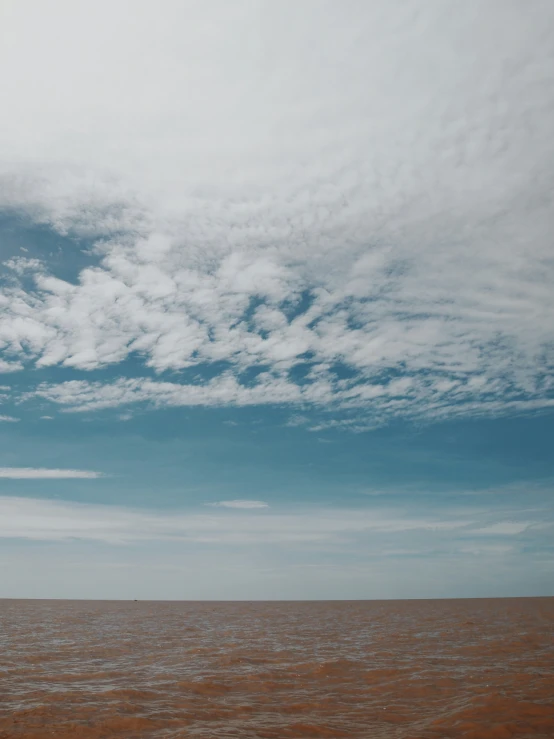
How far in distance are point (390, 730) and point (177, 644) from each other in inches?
673

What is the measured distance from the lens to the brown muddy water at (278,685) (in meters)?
12.3

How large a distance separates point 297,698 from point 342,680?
9.61 ft

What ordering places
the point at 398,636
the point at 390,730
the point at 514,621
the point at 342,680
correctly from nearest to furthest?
the point at 390,730 → the point at 342,680 → the point at 398,636 → the point at 514,621

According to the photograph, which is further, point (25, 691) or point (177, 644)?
point (177, 644)

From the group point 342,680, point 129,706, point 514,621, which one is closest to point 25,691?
point 129,706

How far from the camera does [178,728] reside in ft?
40.0

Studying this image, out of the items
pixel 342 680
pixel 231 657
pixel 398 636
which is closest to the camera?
pixel 342 680

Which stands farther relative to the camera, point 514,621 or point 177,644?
point 514,621

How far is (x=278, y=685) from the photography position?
54.3 ft

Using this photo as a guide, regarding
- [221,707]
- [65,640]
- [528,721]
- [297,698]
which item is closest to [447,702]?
[528,721]

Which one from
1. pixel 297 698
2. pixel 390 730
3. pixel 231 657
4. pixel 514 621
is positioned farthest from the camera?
pixel 514 621

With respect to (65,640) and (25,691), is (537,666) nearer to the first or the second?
(25,691)

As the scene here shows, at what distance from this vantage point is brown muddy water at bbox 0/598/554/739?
40.2 ft

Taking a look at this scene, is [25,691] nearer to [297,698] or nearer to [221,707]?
[221,707]
